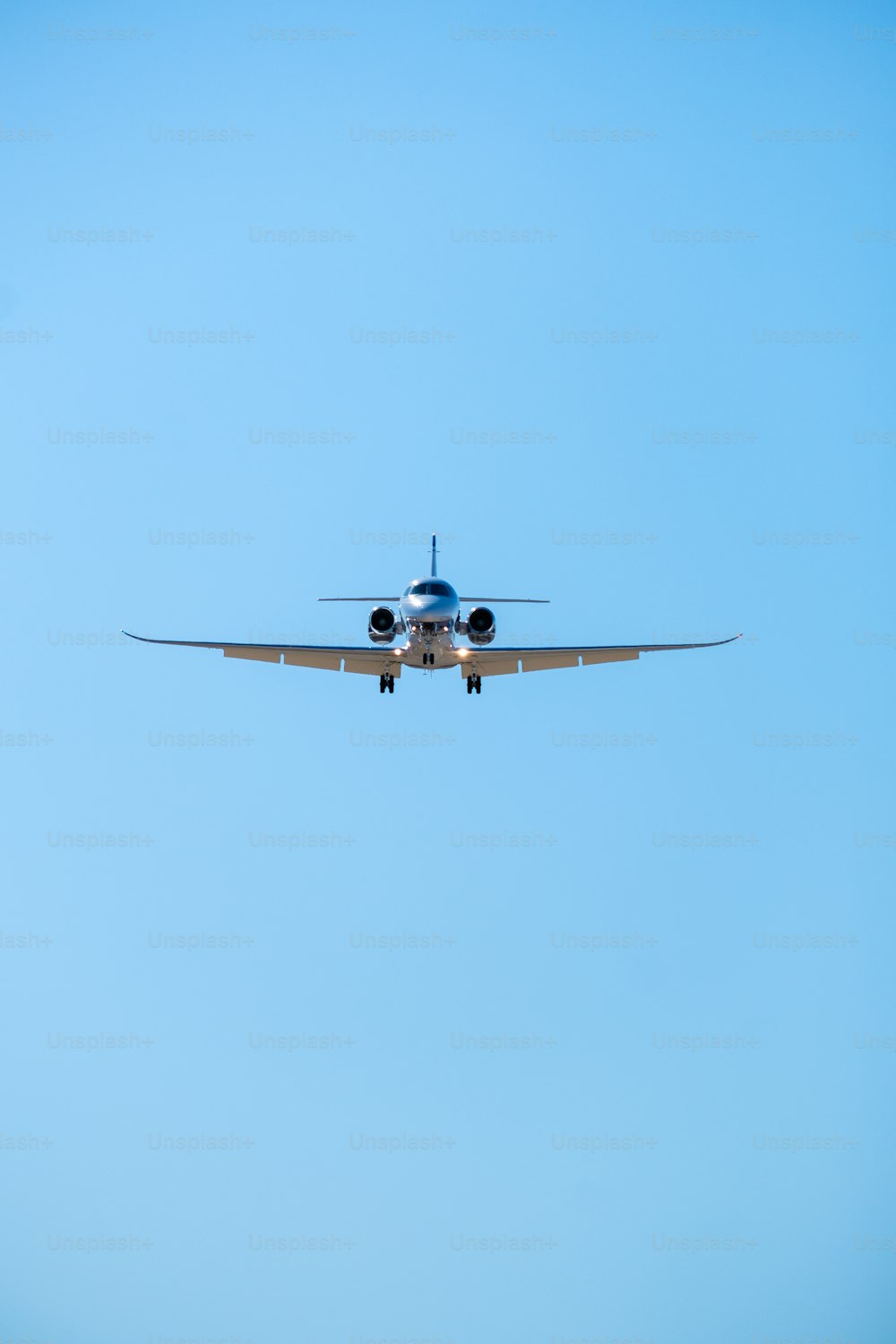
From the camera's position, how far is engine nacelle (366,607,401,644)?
31.4 meters

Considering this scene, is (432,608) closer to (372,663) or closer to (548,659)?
(372,663)

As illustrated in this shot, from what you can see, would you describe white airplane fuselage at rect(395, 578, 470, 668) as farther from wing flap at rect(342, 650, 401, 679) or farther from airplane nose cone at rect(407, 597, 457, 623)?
wing flap at rect(342, 650, 401, 679)

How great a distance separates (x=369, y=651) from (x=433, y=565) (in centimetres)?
772

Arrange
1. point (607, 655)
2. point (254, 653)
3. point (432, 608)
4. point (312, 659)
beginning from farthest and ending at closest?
point (312, 659), point (607, 655), point (254, 653), point (432, 608)

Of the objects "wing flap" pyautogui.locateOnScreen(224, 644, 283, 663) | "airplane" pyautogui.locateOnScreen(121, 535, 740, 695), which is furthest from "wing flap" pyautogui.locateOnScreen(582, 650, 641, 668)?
"wing flap" pyautogui.locateOnScreen(224, 644, 283, 663)

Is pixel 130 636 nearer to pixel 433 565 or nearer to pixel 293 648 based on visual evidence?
pixel 293 648

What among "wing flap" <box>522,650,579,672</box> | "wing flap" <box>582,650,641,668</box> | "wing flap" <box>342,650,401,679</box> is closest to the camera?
"wing flap" <box>342,650,401,679</box>

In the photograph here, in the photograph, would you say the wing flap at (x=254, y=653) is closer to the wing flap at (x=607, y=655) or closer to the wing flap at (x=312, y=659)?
the wing flap at (x=312, y=659)

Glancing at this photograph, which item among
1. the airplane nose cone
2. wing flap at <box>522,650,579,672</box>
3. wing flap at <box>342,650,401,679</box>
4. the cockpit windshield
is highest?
the cockpit windshield

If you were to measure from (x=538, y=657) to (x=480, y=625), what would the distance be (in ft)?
8.61

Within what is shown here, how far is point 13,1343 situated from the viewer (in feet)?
406

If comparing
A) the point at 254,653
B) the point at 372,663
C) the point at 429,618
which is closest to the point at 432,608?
the point at 429,618

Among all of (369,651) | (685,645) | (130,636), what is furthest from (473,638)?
(130,636)

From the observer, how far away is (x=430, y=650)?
102 ft
